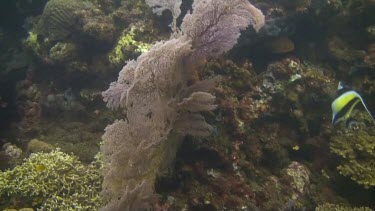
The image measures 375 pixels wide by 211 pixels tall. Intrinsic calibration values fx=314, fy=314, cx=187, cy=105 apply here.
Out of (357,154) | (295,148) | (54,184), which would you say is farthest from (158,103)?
(357,154)

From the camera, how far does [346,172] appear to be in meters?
4.93

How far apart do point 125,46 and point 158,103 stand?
10.0 ft

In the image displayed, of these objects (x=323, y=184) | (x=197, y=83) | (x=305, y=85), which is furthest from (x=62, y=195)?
(x=305, y=85)

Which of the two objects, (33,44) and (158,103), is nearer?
(158,103)

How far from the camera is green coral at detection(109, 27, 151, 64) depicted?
6391 millimetres

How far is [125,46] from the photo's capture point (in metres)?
6.50

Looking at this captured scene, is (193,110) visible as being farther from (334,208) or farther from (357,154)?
(357,154)

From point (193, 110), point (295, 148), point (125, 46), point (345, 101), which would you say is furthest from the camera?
point (125, 46)

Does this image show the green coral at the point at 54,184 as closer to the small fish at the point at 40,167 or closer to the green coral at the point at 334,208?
the small fish at the point at 40,167

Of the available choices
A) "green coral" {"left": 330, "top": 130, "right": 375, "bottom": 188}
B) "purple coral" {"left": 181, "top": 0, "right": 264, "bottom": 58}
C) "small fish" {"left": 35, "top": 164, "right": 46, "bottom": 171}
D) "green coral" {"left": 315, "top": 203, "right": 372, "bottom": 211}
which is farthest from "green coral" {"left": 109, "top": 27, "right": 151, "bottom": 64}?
"green coral" {"left": 315, "top": 203, "right": 372, "bottom": 211}

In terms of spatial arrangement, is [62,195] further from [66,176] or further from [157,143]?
[157,143]

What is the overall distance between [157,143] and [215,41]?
1600mm

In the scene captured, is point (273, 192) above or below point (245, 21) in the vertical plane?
below

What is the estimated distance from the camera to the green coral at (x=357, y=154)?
489cm
